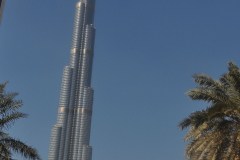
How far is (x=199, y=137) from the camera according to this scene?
26.5m

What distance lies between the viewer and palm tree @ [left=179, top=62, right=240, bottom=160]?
2417cm

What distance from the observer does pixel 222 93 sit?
25188 millimetres

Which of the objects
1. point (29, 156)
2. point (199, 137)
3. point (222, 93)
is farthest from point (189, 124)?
point (29, 156)

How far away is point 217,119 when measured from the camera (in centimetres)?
2569

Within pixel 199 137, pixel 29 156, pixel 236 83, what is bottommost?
pixel 29 156

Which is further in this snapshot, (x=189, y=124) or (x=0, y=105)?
(x=189, y=124)

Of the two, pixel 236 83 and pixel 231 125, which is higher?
pixel 236 83

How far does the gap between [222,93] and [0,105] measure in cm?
1059

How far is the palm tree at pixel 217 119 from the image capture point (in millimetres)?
24172

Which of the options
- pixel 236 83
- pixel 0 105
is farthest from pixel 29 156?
pixel 236 83

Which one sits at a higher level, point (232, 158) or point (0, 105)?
point (0, 105)

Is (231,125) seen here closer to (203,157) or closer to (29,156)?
(203,157)

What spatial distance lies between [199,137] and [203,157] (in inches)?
46.7

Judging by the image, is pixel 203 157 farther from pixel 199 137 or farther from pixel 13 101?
pixel 13 101
